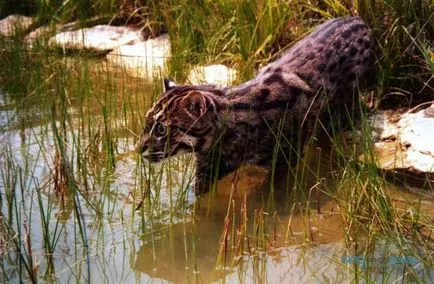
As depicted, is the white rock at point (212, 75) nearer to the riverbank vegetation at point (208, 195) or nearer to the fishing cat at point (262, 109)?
the riverbank vegetation at point (208, 195)

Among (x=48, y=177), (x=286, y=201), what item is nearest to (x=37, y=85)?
(x=48, y=177)

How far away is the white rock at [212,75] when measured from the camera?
290 inches

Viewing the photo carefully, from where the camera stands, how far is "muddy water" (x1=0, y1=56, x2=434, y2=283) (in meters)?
4.43

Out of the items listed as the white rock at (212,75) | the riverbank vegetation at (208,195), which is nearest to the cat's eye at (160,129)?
the riverbank vegetation at (208,195)

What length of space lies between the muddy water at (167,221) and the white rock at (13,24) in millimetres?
3290

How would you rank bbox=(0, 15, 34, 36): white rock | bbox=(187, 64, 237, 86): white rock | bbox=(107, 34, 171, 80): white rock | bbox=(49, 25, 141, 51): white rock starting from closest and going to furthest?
bbox=(187, 64, 237, 86): white rock → bbox=(107, 34, 171, 80): white rock → bbox=(49, 25, 141, 51): white rock → bbox=(0, 15, 34, 36): white rock

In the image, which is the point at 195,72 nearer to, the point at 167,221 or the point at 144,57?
the point at 144,57

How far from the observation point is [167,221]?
5.11 meters

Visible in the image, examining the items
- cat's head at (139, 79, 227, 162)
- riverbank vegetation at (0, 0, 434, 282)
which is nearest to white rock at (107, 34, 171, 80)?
riverbank vegetation at (0, 0, 434, 282)

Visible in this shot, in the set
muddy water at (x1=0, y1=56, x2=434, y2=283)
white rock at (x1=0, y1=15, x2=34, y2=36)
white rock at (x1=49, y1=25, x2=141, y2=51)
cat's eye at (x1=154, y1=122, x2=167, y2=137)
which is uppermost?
white rock at (x1=0, y1=15, x2=34, y2=36)

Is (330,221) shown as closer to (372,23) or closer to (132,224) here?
(132,224)

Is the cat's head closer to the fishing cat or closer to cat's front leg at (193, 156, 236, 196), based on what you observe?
the fishing cat

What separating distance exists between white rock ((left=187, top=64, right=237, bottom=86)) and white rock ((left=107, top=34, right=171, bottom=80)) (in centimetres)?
52

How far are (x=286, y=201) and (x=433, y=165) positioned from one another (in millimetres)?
1089
